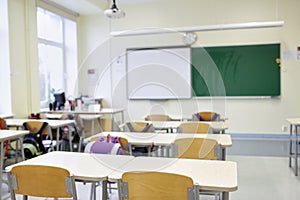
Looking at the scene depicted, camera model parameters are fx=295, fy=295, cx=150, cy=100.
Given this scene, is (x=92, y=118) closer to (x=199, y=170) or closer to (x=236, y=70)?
(x=236, y=70)

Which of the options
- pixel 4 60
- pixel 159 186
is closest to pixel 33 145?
pixel 4 60

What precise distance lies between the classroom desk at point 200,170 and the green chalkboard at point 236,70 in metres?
4.82

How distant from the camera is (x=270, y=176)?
388 centimetres

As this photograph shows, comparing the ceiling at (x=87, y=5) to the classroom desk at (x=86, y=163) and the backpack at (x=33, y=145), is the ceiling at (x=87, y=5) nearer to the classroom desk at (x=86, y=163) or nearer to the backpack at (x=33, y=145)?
the backpack at (x=33, y=145)

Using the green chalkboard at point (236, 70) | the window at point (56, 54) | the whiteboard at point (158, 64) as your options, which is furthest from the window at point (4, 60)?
the green chalkboard at point (236, 70)

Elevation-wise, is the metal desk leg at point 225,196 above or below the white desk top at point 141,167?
below

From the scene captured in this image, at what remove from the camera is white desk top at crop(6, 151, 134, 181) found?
1.80 m

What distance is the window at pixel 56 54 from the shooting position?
253 inches

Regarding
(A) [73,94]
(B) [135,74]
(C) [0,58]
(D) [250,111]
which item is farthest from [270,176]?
(A) [73,94]

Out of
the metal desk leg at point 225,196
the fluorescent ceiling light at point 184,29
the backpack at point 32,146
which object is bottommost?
the backpack at point 32,146

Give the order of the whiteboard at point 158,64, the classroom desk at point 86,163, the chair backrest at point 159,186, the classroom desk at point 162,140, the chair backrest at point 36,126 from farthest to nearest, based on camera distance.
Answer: the whiteboard at point 158,64
the chair backrest at point 36,126
the classroom desk at point 162,140
the classroom desk at point 86,163
the chair backrest at point 159,186

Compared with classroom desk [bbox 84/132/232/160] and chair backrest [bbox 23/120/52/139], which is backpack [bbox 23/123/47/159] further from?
classroom desk [bbox 84/132/232/160]

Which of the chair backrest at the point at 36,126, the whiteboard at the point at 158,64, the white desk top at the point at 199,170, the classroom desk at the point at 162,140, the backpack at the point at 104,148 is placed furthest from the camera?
the whiteboard at the point at 158,64

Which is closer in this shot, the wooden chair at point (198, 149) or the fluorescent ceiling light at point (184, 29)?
the wooden chair at point (198, 149)
